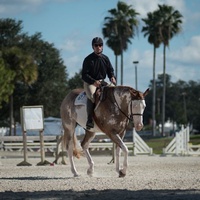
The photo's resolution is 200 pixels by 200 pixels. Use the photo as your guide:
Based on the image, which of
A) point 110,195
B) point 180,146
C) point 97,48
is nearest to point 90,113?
point 97,48

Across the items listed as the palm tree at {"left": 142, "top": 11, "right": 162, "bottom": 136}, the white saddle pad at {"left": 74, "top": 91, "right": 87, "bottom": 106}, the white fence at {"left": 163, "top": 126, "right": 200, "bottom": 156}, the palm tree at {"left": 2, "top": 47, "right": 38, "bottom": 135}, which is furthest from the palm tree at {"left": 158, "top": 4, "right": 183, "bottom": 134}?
the white saddle pad at {"left": 74, "top": 91, "right": 87, "bottom": 106}

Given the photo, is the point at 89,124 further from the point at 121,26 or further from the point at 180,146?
the point at 121,26

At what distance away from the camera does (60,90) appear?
82.5 m

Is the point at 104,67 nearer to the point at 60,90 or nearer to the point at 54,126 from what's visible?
the point at 54,126

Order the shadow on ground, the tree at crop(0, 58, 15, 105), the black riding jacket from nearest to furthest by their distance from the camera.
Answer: the shadow on ground < the black riding jacket < the tree at crop(0, 58, 15, 105)

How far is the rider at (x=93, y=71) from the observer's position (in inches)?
651

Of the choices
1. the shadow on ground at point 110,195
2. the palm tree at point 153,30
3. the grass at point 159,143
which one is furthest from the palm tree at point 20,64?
the shadow on ground at point 110,195

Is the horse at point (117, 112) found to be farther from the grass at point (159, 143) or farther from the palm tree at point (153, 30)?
the palm tree at point (153, 30)

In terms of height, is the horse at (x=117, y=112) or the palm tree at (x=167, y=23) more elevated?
the palm tree at (x=167, y=23)

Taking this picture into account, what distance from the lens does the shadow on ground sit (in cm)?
1082

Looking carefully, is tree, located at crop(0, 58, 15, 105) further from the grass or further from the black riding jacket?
the black riding jacket

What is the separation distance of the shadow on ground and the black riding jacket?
4.99 meters

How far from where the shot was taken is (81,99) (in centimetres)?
1711

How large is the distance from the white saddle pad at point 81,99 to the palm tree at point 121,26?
66.6 metres
